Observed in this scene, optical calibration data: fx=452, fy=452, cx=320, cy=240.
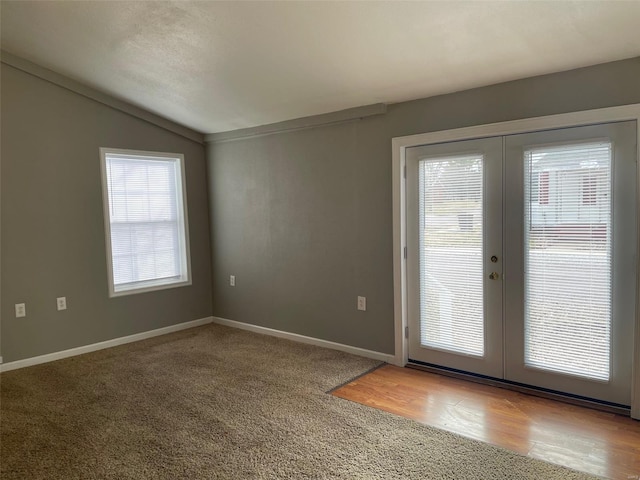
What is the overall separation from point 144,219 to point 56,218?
86 cm

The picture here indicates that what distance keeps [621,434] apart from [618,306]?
0.74 m

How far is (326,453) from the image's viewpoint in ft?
7.94

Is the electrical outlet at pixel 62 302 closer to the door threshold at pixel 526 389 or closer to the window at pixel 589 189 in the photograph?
the door threshold at pixel 526 389

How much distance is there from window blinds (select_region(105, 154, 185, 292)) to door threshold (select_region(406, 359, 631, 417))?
9.28 feet

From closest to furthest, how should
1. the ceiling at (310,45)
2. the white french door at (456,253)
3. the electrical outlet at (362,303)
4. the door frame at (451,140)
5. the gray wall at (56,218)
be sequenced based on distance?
the ceiling at (310,45), the door frame at (451,140), the white french door at (456,253), the gray wall at (56,218), the electrical outlet at (362,303)

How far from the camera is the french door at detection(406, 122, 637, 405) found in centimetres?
278

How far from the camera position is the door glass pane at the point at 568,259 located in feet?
9.24

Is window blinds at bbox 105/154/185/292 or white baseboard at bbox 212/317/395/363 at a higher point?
window blinds at bbox 105/154/185/292

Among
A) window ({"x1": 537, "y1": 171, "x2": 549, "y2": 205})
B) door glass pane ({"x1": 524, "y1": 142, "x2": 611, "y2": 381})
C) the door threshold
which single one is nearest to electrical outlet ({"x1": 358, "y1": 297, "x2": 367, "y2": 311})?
the door threshold

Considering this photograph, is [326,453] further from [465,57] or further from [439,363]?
[465,57]

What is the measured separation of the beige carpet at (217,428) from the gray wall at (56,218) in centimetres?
42

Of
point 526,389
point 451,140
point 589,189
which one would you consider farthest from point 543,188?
point 526,389

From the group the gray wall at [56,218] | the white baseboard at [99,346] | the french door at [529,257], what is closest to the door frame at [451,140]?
the french door at [529,257]

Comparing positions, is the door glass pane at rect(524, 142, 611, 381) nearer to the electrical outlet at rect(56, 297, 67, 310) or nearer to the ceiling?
the ceiling
